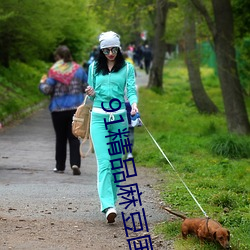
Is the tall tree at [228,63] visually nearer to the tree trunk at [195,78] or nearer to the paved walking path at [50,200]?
the paved walking path at [50,200]

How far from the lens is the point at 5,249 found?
21.0 feet

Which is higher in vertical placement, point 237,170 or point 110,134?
point 110,134

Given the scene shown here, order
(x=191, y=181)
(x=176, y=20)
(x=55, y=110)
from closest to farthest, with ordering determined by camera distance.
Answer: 1. (x=191, y=181)
2. (x=55, y=110)
3. (x=176, y=20)

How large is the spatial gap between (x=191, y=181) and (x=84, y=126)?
9.26ft

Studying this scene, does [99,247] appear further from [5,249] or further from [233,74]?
[233,74]

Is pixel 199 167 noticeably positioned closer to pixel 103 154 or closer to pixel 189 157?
pixel 189 157

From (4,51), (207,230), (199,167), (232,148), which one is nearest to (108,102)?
(207,230)

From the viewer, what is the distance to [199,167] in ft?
39.4

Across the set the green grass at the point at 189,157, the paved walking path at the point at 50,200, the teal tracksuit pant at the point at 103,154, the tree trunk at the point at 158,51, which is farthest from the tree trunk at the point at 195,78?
the teal tracksuit pant at the point at 103,154

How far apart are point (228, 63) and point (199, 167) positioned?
4.94 meters

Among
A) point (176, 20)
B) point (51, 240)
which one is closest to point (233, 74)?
point (51, 240)

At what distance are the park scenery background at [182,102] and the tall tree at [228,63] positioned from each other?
0.02 metres

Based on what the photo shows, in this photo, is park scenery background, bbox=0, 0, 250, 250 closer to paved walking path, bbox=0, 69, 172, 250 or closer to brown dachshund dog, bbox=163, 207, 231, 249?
brown dachshund dog, bbox=163, 207, 231, 249

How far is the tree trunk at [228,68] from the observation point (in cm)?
1619
